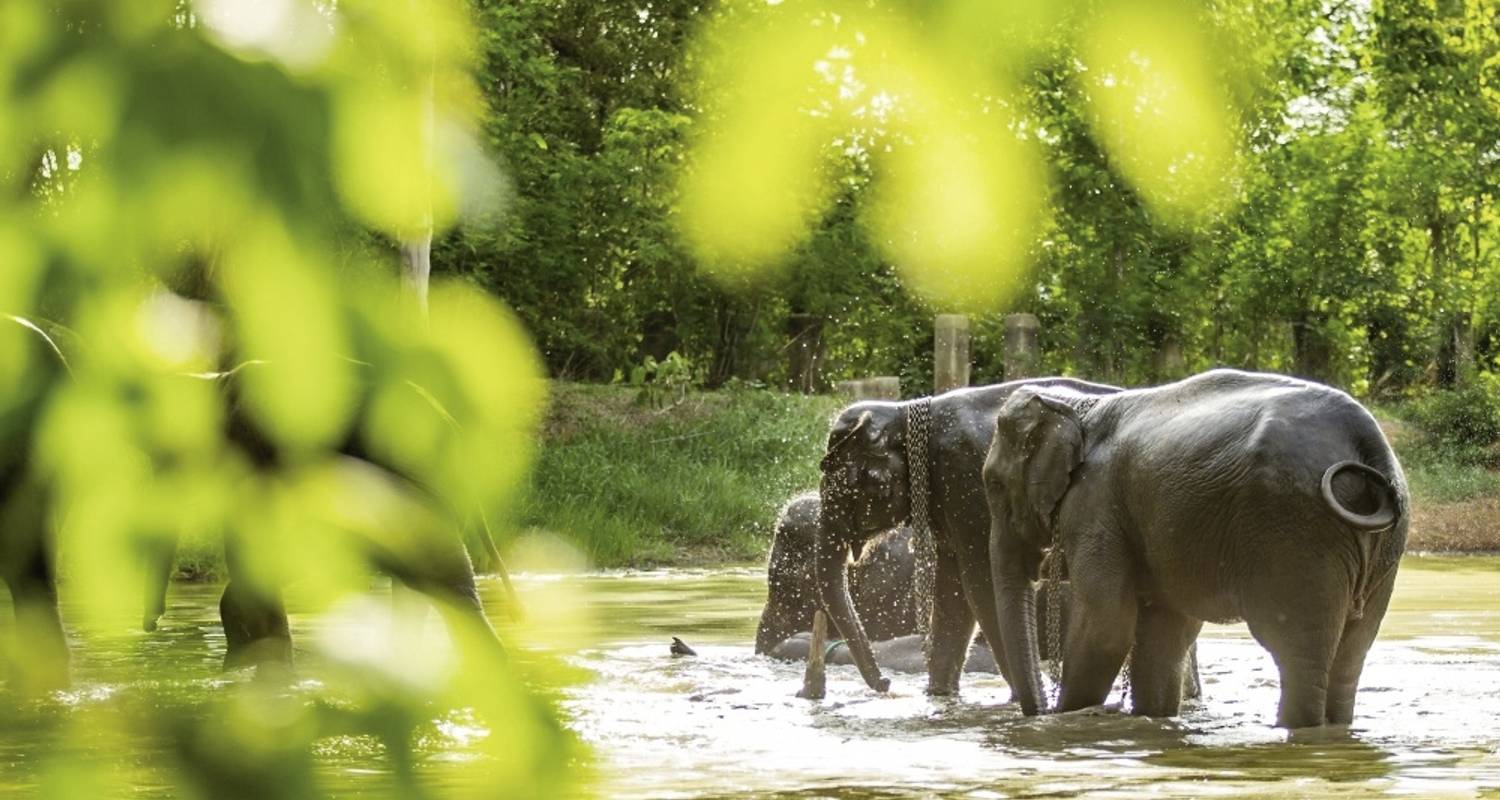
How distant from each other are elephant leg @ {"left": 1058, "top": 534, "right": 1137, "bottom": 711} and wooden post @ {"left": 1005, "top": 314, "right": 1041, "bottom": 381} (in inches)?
591

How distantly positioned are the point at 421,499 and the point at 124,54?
0.27 metres

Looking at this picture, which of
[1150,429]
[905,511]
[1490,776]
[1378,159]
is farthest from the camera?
[1378,159]

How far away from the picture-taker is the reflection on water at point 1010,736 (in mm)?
6035

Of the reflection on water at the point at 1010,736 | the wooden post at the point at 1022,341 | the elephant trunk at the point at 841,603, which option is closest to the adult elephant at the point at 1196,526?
the reflection on water at the point at 1010,736

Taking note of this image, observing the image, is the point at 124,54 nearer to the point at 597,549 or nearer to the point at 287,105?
the point at 287,105

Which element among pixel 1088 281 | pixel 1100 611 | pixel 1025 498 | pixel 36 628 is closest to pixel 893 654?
pixel 1025 498

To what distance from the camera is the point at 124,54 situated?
2.91 ft

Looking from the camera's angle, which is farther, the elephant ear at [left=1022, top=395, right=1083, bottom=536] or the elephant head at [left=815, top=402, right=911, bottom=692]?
the elephant head at [left=815, top=402, right=911, bottom=692]

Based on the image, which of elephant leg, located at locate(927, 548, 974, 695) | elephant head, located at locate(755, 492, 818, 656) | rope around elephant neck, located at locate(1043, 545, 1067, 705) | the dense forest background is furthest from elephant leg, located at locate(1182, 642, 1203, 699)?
the dense forest background

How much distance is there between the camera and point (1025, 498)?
834cm

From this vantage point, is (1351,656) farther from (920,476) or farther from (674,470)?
(674,470)

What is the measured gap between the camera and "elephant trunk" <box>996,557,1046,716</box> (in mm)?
8633

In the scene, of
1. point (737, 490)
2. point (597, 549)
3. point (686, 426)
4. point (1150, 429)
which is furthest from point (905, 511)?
point (686, 426)

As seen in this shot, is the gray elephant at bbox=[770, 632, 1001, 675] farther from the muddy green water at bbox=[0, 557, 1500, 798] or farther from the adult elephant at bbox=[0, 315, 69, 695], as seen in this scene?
the adult elephant at bbox=[0, 315, 69, 695]
